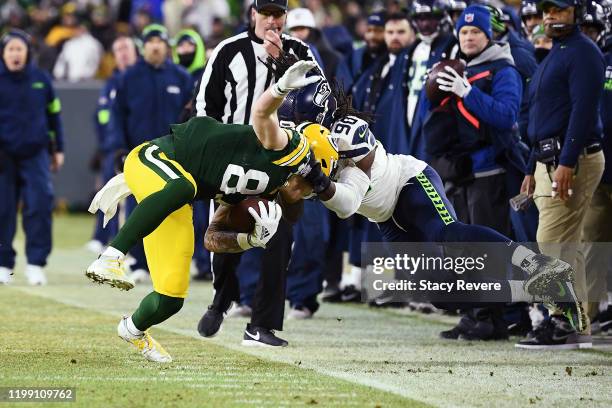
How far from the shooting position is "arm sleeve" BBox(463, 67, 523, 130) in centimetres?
820

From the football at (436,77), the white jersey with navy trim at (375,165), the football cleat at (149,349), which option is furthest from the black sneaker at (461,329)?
the football cleat at (149,349)

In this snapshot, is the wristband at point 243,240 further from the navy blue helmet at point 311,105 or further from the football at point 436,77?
the football at point 436,77

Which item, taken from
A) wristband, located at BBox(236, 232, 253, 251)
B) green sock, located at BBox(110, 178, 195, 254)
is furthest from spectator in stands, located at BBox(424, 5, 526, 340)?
green sock, located at BBox(110, 178, 195, 254)

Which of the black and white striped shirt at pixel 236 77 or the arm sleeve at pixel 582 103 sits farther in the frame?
the black and white striped shirt at pixel 236 77

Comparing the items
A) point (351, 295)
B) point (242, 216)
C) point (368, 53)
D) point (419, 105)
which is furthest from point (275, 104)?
point (368, 53)

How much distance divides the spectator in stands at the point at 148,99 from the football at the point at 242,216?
5090mm

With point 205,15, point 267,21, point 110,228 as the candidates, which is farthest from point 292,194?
point 205,15

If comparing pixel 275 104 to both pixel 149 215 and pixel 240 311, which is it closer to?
pixel 149 215

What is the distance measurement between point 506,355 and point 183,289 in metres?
1.98

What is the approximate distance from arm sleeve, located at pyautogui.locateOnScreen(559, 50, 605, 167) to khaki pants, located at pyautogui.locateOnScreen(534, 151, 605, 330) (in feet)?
0.77

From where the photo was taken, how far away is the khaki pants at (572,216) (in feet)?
25.5

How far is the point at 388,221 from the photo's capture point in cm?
768

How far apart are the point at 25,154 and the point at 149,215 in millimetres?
5274

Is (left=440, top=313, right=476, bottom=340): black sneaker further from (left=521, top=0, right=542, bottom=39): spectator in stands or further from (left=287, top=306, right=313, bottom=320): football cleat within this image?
(left=521, top=0, right=542, bottom=39): spectator in stands
